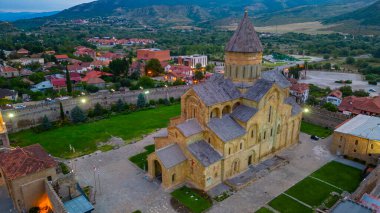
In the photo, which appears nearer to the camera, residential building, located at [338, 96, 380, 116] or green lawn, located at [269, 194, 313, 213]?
green lawn, located at [269, 194, 313, 213]

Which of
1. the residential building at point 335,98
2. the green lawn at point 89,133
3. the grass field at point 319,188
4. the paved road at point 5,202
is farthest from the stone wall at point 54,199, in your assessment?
the residential building at point 335,98


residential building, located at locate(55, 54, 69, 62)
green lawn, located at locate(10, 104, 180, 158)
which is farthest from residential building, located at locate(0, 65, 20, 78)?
green lawn, located at locate(10, 104, 180, 158)

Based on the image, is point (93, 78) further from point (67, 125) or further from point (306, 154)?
point (306, 154)

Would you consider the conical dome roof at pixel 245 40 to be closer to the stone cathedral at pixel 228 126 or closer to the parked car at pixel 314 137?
the stone cathedral at pixel 228 126

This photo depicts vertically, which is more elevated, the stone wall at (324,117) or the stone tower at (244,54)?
the stone tower at (244,54)

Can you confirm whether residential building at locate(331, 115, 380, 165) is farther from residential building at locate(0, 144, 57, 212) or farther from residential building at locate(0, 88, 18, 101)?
residential building at locate(0, 88, 18, 101)

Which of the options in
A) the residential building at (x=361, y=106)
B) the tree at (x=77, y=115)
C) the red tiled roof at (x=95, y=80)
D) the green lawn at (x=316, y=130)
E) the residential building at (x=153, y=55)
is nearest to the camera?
the green lawn at (x=316, y=130)

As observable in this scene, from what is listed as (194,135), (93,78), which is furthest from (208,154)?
(93,78)
